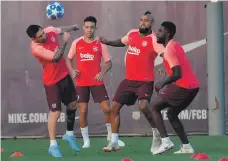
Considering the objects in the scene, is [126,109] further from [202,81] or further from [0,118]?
[0,118]

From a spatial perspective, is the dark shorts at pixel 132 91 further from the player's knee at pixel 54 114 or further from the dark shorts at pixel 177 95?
the player's knee at pixel 54 114

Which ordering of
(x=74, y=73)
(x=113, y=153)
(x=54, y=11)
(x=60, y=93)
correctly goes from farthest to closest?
(x=54, y=11) → (x=74, y=73) → (x=60, y=93) → (x=113, y=153)

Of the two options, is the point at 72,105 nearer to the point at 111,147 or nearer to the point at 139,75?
the point at 111,147

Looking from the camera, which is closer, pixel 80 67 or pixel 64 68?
pixel 64 68

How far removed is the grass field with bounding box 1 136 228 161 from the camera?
10906 mm

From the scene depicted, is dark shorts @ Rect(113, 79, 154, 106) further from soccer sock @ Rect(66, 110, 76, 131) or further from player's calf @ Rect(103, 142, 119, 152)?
soccer sock @ Rect(66, 110, 76, 131)

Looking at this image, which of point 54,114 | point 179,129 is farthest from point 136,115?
point 179,129

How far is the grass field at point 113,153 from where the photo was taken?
35.8 feet

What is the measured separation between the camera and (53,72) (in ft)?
38.7

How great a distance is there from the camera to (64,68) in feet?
39.3

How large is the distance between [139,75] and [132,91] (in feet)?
0.93

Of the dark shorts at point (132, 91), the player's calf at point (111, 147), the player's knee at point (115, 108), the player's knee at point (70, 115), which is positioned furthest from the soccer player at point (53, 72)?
the dark shorts at point (132, 91)

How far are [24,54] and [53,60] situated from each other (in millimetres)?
3988

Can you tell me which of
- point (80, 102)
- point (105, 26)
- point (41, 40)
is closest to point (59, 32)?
point (41, 40)
